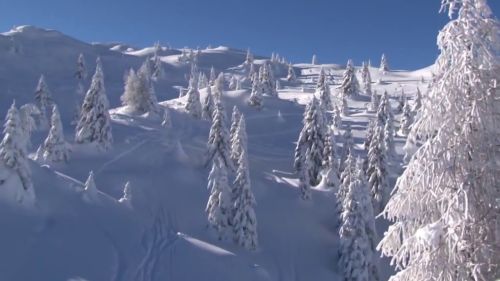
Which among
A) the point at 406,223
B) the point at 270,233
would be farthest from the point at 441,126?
the point at 270,233

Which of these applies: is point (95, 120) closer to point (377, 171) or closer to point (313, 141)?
point (313, 141)

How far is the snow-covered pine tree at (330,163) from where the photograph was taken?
73.8 meters

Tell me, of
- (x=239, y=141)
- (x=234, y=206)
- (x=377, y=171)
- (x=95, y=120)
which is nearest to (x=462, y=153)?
(x=234, y=206)

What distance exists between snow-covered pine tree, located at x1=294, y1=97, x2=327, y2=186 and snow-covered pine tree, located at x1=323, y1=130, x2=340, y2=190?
1.02 metres

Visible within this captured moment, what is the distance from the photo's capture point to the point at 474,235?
26.9ft

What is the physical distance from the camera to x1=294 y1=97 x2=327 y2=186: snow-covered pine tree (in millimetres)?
75312

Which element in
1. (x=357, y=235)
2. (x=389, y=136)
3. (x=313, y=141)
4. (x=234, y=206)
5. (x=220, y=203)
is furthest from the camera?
(x=389, y=136)

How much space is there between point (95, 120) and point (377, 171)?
127 feet

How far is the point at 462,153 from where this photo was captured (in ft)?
27.1

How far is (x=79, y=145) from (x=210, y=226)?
27.2 metres

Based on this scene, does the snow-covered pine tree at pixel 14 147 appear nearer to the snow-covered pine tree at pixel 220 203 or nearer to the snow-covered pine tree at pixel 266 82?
the snow-covered pine tree at pixel 220 203

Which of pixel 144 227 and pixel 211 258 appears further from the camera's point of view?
pixel 144 227

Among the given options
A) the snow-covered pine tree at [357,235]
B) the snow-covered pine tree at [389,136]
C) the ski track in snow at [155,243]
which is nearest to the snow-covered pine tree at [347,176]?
the snow-covered pine tree at [357,235]

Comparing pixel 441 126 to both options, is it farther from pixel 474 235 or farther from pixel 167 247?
pixel 167 247
